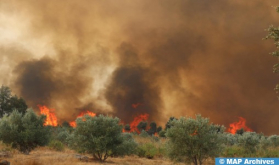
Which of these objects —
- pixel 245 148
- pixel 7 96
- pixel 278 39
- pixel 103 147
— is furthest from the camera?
pixel 7 96

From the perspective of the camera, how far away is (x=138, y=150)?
151 ft

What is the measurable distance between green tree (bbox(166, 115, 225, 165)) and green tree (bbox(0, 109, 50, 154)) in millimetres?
17943

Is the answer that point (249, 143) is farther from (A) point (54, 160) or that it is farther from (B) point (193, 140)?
(A) point (54, 160)

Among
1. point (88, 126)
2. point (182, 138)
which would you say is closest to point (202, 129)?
point (182, 138)

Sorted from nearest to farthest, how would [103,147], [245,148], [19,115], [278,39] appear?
[278,39], [103,147], [19,115], [245,148]

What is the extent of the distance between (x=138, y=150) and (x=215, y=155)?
21069mm

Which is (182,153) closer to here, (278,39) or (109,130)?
(109,130)

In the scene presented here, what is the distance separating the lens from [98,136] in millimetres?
32188

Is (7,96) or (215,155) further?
(7,96)

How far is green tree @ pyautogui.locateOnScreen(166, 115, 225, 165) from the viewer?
26453mm

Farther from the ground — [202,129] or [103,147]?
[202,129]

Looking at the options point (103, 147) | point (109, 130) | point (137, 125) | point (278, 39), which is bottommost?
point (103, 147)

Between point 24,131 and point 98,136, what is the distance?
1057cm

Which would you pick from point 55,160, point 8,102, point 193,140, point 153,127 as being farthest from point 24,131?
point 153,127
